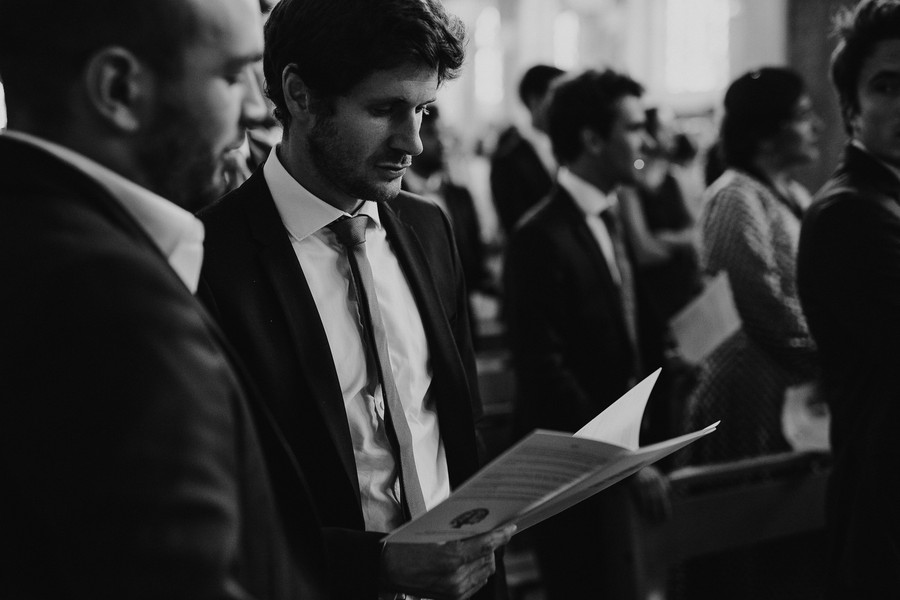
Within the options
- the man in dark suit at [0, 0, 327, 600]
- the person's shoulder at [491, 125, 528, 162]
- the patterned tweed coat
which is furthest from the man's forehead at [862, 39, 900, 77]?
the person's shoulder at [491, 125, 528, 162]

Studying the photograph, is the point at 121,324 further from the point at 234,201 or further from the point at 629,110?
the point at 629,110

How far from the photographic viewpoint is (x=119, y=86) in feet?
2.93

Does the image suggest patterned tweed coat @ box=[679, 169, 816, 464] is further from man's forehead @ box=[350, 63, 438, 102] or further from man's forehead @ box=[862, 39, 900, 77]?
man's forehead @ box=[350, 63, 438, 102]

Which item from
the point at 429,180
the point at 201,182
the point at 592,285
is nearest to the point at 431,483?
the point at 201,182

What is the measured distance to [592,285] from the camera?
9.09 feet

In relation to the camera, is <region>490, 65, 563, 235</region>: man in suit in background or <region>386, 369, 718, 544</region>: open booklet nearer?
<region>386, 369, 718, 544</region>: open booklet

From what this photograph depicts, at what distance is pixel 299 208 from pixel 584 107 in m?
1.71

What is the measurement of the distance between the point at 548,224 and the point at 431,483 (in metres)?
1.35

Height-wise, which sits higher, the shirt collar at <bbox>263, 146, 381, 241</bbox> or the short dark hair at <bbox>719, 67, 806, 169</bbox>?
the shirt collar at <bbox>263, 146, 381, 241</bbox>

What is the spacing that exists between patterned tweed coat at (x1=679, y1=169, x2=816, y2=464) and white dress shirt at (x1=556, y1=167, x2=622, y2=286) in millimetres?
288

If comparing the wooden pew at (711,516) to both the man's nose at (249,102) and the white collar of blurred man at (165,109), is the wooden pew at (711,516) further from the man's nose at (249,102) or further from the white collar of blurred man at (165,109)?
the white collar of blurred man at (165,109)

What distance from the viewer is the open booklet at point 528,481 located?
1.17 metres

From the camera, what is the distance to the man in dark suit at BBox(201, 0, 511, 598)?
142cm

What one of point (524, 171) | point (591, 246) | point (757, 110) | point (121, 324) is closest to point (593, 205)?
point (591, 246)
